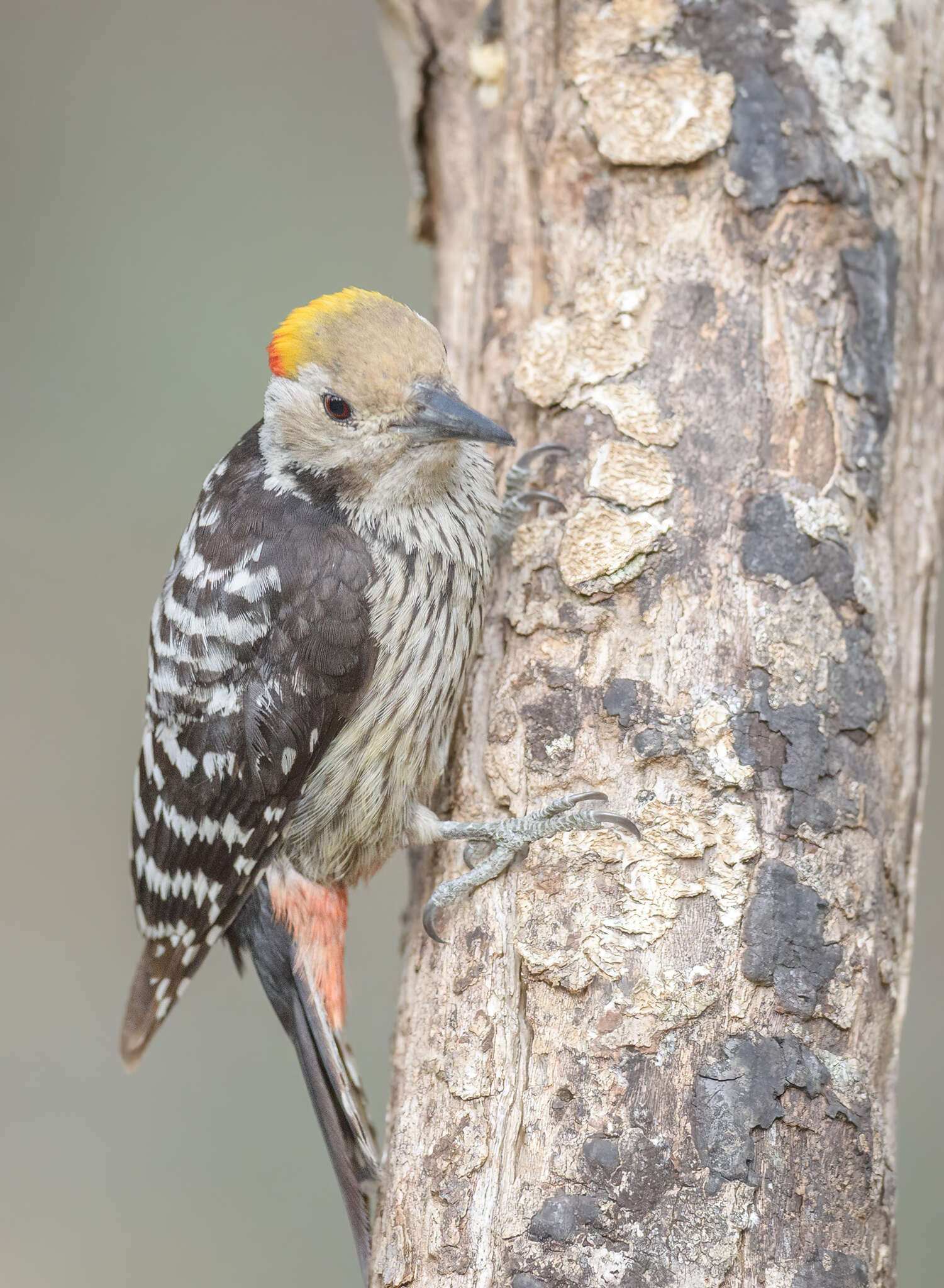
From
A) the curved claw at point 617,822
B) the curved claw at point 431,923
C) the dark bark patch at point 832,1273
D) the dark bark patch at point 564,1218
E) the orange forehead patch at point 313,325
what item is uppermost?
the orange forehead patch at point 313,325

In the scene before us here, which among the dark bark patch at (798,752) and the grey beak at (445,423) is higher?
the grey beak at (445,423)

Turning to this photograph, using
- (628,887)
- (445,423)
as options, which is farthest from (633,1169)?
(445,423)

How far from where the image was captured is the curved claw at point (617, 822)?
2049 mm

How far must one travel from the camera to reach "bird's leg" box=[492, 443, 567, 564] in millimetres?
2555

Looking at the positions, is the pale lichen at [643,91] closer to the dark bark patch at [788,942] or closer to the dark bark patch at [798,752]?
the dark bark patch at [798,752]

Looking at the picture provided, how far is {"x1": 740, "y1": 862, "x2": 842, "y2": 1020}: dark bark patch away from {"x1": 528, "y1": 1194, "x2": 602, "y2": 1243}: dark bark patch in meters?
0.45

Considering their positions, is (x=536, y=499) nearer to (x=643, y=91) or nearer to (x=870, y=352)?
(x=870, y=352)

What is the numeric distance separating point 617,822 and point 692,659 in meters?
0.35

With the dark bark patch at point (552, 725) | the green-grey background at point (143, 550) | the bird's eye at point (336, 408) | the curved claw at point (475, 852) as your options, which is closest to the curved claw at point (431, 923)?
the curved claw at point (475, 852)

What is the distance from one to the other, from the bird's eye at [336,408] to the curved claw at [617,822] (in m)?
0.99

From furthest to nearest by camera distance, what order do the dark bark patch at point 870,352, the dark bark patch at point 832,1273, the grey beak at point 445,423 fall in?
1. the dark bark patch at point 870,352
2. the grey beak at point 445,423
3. the dark bark patch at point 832,1273

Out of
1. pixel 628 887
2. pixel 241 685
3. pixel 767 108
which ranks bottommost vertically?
pixel 628 887

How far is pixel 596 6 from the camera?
2.60 m

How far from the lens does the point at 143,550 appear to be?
492 centimetres
